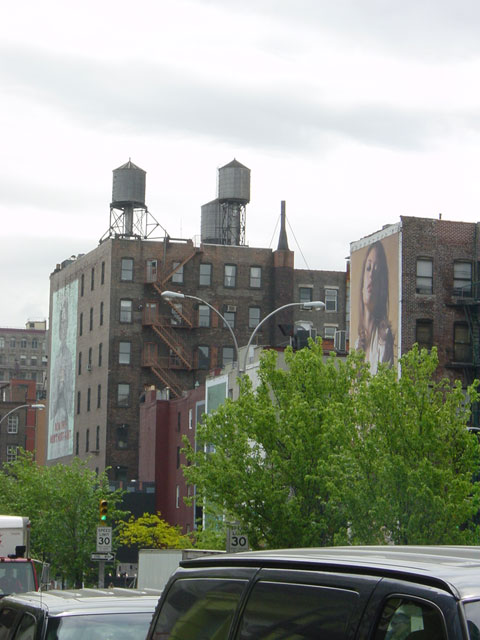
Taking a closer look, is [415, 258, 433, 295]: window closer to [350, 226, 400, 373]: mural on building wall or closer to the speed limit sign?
[350, 226, 400, 373]: mural on building wall

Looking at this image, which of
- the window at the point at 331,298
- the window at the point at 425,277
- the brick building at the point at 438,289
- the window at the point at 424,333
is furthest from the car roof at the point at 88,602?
the window at the point at 331,298

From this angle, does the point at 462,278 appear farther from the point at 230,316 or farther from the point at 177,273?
A: the point at 177,273

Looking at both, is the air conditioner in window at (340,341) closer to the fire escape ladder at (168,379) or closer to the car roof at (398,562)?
the fire escape ladder at (168,379)

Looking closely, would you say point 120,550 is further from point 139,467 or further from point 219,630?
point 219,630

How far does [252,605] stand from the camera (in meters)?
5.81

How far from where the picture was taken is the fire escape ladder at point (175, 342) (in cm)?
10575

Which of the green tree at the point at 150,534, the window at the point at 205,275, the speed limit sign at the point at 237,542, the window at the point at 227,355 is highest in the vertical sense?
the window at the point at 205,275

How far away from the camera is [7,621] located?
9664mm

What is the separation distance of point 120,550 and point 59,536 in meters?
23.2

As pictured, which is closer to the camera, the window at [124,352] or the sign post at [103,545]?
the sign post at [103,545]

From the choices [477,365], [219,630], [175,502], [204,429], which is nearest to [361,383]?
[204,429]

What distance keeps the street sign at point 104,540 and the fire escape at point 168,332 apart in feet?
231

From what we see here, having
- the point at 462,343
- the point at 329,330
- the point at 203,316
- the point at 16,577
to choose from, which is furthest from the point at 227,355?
the point at 16,577

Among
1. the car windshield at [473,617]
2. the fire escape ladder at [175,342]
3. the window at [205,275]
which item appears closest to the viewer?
the car windshield at [473,617]
